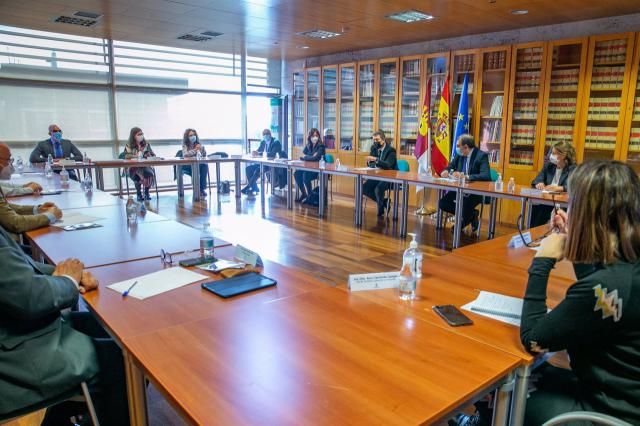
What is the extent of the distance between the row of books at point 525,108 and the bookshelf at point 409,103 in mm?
1502

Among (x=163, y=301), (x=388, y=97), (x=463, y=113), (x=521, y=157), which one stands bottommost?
(x=163, y=301)

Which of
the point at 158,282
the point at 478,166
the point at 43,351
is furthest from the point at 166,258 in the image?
the point at 478,166

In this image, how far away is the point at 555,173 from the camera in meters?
4.96

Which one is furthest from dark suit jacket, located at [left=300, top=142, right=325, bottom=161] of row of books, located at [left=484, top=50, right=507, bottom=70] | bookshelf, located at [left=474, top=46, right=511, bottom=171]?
row of books, located at [left=484, top=50, right=507, bottom=70]

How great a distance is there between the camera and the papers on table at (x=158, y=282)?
180 cm

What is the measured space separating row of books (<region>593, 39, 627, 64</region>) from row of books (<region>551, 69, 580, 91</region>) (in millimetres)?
272

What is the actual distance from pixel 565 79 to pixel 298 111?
17.9 ft

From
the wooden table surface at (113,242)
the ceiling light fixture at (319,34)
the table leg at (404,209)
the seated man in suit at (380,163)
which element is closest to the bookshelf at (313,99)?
the ceiling light fixture at (319,34)

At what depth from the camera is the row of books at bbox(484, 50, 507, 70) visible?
6418 millimetres

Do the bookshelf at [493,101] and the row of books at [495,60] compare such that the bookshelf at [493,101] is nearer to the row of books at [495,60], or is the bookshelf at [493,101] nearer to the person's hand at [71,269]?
the row of books at [495,60]

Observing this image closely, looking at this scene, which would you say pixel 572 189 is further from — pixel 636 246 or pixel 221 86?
pixel 221 86

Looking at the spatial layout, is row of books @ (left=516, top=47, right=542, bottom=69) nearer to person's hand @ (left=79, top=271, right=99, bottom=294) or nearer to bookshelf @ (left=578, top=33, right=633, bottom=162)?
bookshelf @ (left=578, top=33, right=633, bottom=162)

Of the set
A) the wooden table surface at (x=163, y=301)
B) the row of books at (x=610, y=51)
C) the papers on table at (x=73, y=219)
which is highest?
the row of books at (x=610, y=51)

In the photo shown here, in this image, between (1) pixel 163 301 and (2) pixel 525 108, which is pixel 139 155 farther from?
(1) pixel 163 301
